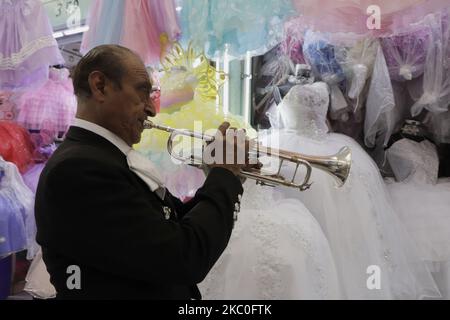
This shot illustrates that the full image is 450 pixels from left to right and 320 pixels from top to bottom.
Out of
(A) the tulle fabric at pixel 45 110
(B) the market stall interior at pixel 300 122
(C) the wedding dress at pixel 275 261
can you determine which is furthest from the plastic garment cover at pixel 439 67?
(A) the tulle fabric at pixel 45 110

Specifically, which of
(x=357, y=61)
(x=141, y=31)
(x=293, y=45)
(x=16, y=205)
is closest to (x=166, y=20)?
(x=141, y=31)

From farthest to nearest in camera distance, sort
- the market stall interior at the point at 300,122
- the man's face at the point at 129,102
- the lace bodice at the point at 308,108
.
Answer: the lace bodice at the point at 308,108 → the market stall interior at the point at 300,122 → the man's face at the point at 129,102

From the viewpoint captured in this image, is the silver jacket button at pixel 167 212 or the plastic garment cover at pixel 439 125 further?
the plastic garment cover at pixel 439 125

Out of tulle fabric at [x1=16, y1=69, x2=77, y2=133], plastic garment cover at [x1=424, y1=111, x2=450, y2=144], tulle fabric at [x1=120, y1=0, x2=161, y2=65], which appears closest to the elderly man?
tulle fabric at [x1=120, y1=0, x2=161, y2=65]

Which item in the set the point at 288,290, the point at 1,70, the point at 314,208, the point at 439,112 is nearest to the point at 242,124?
the point at 314,208

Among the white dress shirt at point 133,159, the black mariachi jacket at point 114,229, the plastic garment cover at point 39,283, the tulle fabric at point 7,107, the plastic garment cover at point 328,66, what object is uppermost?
the plastic garment cover at point 328,66

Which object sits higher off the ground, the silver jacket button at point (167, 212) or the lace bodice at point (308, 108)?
the lace bodice at point (308, 108)

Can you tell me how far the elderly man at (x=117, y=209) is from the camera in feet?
→ 2.53

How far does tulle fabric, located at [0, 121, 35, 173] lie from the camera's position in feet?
6.62

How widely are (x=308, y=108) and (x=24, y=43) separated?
1.38 metres

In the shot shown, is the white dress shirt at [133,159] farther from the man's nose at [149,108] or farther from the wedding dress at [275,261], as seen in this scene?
the wedding dress at [275,261]

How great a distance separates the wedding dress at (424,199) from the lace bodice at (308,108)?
335 mm

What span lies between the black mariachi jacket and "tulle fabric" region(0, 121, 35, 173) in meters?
1.33
